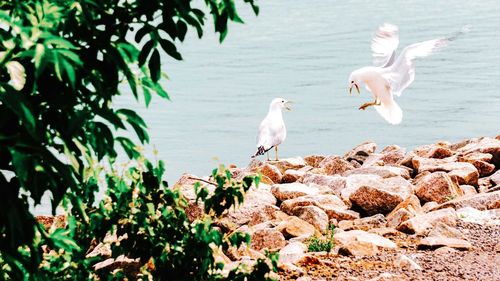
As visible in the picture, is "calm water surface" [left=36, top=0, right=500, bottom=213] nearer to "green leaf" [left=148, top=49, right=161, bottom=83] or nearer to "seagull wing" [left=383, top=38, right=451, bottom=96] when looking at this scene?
"seagull wing" [left=383, top=38, right=451, bottom=96]

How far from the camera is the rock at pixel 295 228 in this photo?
6.98 m

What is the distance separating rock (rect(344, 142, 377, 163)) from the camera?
11633 mm

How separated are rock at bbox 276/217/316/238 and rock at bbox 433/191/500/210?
117cm

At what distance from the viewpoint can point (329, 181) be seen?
30.5 ft

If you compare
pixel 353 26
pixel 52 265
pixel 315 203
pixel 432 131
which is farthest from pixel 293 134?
pixel 353 26

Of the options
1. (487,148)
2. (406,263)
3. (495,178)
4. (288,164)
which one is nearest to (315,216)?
(406,263)

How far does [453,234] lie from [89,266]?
3.13 metres

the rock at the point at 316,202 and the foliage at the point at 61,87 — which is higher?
the foliage at the point at 61,87

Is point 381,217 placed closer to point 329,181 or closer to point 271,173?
point 329,181

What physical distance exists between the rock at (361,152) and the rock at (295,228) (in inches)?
176

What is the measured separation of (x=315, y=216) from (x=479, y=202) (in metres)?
1.22

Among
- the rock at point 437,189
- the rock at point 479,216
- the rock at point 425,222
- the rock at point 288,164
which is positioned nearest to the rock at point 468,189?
the rock at point 437,189

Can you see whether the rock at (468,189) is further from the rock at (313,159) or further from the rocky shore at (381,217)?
the rock at (313,159)

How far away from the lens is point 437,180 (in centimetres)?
847
